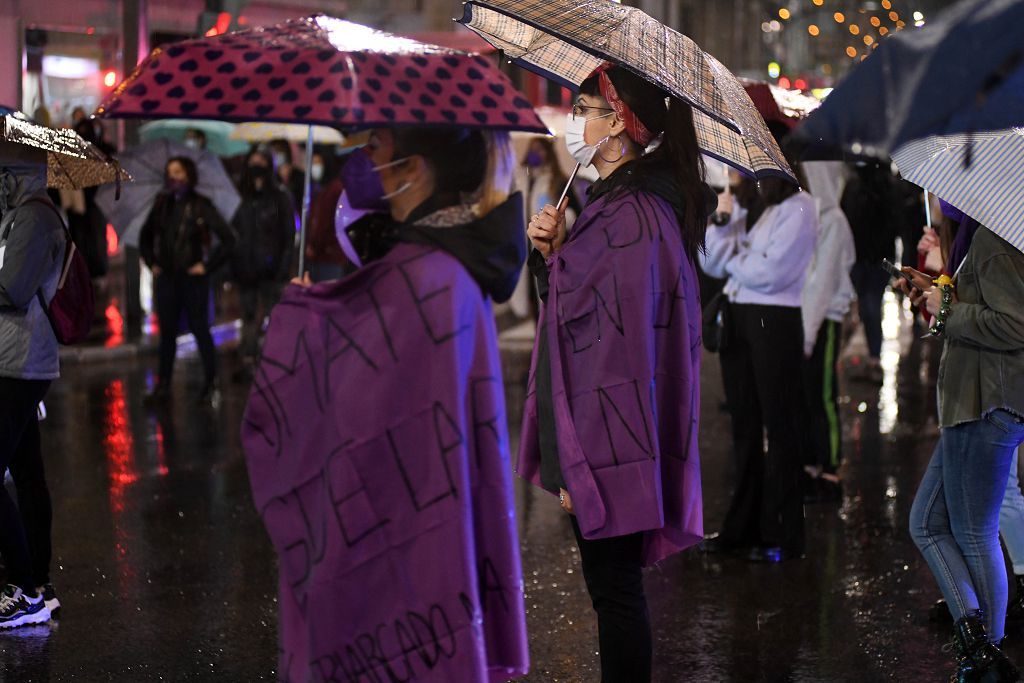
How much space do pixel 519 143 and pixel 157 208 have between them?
702 centimetres

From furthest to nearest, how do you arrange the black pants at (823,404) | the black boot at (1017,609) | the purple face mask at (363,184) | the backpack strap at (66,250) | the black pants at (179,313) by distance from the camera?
the black pants at (179,313) < the black pants at (823,404) < the black boot at (1017,609) < the backpack strap at (66,250) < the purple face mask at (363,184)

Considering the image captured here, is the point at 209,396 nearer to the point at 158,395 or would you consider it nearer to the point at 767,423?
the point at 158,395

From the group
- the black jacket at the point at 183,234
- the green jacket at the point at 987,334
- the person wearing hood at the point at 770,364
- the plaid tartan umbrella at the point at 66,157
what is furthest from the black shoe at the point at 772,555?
the black jacket at the point at 183,234

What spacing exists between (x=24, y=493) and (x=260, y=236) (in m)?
7.22

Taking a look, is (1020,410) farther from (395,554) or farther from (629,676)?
(395,554)

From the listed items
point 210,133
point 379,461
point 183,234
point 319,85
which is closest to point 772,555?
point 379,461

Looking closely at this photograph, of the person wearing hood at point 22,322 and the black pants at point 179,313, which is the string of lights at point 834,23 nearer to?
the black pants at point 179,313

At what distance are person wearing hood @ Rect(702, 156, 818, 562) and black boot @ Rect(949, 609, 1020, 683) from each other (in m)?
1.81

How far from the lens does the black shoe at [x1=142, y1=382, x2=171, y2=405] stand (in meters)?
11.8

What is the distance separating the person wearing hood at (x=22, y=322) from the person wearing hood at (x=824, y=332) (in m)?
4.33

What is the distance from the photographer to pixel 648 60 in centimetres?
436

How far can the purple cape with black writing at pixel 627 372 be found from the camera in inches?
174

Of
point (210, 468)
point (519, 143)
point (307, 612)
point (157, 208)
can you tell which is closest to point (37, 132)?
point (307, 612)

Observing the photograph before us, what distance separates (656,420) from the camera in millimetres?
4508
